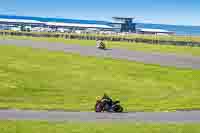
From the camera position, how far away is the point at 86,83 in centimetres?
3403

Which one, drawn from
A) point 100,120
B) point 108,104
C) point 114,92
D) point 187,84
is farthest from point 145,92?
point 100,120

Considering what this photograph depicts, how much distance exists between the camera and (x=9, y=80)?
107 feet

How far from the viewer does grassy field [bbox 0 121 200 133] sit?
54.9 feet

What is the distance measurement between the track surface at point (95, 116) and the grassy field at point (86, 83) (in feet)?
5.23

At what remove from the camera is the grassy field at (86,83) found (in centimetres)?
2724

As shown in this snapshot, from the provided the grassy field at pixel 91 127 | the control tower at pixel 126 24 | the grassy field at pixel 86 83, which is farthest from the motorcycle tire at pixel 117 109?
the control tower at pixel 126 24

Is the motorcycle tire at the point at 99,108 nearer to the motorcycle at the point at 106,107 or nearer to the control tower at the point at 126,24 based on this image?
the motorcycle at the point at 106,107

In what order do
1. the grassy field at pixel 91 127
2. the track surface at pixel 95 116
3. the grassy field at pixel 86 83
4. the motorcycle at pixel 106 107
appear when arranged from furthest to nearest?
1. the grassy field at pixel 86 83
2. the motorcycle at pixel 106 107
3. the track surface at pixel 95 116
4. the grassy field at pixel 91 127

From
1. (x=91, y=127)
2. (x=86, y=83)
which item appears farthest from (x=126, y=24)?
(x=91, y=127)

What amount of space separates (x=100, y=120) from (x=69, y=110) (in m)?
3.50

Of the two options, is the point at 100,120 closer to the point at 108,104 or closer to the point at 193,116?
the point at 108,104

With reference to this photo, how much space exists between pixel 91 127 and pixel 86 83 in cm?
1649

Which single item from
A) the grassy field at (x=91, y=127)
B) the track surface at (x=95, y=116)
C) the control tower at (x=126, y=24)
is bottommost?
the track surface at (x=95, y=116)

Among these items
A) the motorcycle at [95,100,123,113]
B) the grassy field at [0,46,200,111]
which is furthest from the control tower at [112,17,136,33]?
the motorcycle at [95,100,123,113]
